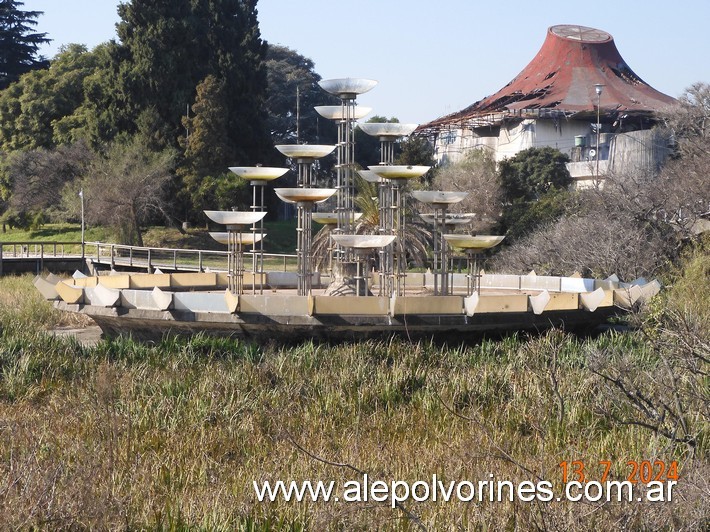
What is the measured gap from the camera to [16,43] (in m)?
66.1

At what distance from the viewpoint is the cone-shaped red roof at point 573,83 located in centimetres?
5966

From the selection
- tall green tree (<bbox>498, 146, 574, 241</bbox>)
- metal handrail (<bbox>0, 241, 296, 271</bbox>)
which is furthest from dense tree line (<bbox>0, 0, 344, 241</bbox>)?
tall green tree (<bbox>498, 146, 574, 241</bbox>)

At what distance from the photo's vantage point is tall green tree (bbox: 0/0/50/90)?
64750mm

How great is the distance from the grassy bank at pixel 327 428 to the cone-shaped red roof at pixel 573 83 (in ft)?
154

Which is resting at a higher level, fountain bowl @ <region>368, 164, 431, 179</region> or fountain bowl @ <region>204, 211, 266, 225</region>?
fountain bowl @ <region>368, 164, 431, 179</region>

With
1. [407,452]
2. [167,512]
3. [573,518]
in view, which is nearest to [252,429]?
[407,452]

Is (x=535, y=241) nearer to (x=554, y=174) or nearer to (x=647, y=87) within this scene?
(x=554, y=174)

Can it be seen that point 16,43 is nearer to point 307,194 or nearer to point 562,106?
point 562,106

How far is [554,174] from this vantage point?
46875mm

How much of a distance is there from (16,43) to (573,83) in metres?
37.0

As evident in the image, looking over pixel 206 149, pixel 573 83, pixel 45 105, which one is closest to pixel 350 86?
pixel 206 149

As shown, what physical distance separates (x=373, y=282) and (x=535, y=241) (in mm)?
6292

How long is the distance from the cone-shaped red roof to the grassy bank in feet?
154

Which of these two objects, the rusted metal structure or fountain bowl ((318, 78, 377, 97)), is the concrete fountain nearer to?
fountain bowl ((318, 78, 377, 97))
